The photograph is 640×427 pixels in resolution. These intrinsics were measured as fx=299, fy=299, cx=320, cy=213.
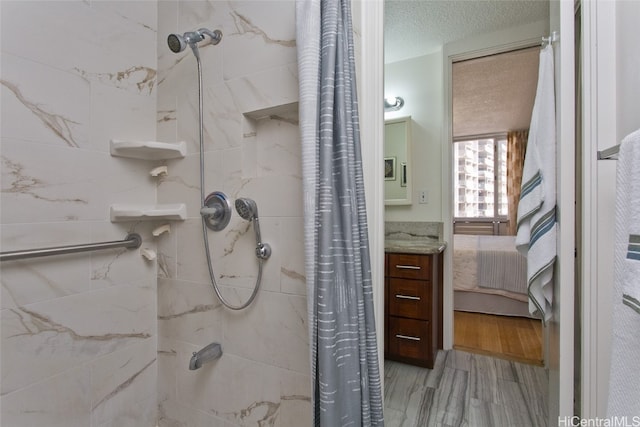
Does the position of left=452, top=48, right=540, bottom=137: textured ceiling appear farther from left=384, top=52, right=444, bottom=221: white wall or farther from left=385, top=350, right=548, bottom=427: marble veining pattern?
left=385, top=350, right=548, bottom=427: marble veining pattern

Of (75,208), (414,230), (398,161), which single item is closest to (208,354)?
(75,208)

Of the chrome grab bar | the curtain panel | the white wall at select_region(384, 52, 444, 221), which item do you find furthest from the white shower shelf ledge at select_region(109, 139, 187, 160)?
the curtain panel

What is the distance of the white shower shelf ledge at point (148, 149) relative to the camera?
1.17 m

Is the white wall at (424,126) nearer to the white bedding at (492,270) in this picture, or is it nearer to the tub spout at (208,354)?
the white bedding at (492,270)

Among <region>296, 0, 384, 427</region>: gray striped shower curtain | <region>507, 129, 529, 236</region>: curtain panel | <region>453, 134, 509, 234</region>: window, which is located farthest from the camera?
<region>453, 134, 509, 234</region>: window

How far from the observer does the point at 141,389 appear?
4.28 ft

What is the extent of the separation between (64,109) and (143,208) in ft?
1.42

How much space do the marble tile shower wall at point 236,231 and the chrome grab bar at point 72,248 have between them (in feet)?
0.39

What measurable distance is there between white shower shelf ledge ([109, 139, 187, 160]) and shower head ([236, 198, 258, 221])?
42cm

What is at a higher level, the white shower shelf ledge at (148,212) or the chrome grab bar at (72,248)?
the white shower shelf ledge at (148,212)

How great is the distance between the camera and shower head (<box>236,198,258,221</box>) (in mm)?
1051

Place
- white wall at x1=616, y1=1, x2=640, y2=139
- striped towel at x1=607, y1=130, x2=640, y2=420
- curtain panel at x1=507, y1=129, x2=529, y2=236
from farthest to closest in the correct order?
curtain panel at x1=507, y1=129, x2=529, y2=236
white wall at x1=616, y1=1, x2=640, y2=139
striped towel at x1=607, y1=130, x2=640, y2=420

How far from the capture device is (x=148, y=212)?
1.20 metres

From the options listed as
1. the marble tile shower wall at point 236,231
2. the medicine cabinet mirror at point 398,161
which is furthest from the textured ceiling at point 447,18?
the marble tile shower wall at point 236,231
